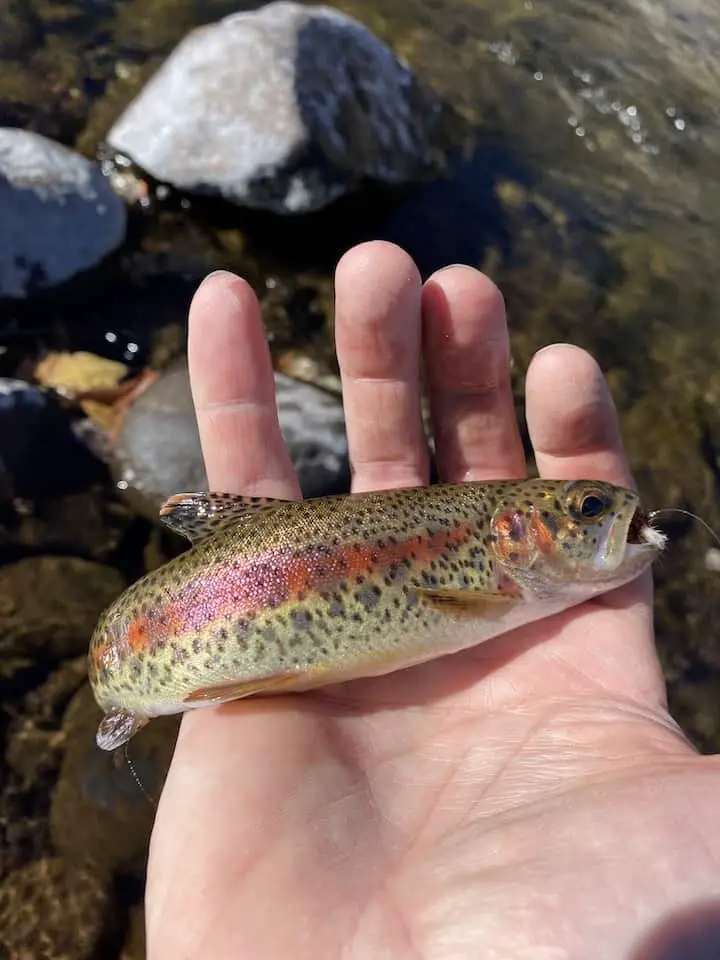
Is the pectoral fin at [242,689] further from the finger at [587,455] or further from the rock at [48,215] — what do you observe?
the rock at [48,215]

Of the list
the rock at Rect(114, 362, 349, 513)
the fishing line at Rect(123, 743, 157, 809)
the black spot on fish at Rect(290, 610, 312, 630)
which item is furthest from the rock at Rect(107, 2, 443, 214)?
the black spot on fish at Rect(290, 610, 312, 630)

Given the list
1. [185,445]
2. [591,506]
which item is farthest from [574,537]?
[185,445]

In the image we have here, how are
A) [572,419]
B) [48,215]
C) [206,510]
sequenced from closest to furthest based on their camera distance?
[206,510]
[572,419]
[48,215]

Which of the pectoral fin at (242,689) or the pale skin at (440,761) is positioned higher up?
the pale skin at (440,761)

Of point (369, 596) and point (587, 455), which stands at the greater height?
point (587, 455)

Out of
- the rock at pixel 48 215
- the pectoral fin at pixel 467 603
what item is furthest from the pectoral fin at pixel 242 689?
the rock at pixel 48 215

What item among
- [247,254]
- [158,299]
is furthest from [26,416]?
[247,254]

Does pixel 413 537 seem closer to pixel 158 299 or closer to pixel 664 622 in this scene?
pixel 664 622

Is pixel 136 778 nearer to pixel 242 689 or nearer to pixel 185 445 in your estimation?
pixel 242 689
